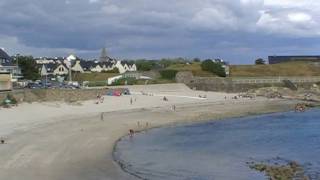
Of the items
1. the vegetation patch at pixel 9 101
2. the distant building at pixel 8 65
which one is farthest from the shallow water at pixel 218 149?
the distant building at pixel 8 65

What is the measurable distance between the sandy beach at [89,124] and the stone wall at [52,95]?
4.80 feet

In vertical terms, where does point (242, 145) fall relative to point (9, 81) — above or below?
below

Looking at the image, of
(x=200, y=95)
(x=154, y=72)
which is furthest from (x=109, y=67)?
(x=200, y=95)

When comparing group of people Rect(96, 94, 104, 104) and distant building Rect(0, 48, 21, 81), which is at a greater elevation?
distant building Rect(0, 48, 21, 81)

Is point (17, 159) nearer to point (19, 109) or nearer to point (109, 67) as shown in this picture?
point (19, 109)

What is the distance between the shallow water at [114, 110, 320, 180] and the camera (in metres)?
26.2

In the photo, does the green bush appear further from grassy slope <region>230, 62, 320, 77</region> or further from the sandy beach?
grassy slope <region>230, 62, 320, 77</region>

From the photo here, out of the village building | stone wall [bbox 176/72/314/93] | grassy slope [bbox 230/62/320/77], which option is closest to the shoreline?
stone wall [bbox 176/72/314/93]

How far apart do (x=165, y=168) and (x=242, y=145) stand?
10495 millimetres

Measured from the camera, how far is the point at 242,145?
119 feet

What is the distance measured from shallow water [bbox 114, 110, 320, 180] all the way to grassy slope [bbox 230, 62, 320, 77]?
6246 centimetres

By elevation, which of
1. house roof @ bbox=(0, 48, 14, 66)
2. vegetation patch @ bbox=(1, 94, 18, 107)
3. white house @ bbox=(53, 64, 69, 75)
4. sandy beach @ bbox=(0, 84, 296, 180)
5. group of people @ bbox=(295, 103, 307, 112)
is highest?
house roof @ bbox=(0, 48, 14, 66)

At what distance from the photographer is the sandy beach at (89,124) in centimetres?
2592

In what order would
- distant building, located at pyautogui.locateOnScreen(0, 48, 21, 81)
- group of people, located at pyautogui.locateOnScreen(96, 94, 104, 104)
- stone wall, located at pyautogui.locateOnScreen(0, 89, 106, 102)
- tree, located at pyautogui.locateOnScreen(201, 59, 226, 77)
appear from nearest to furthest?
stone wall, located at pyautogui.locateOnScreen(0, 89, 106, 102), group of people, located at pyautogui.locateOnScreen(96, 94, 104, 104), distant building, located at pyautogui.locateOnScreen(0, 48, 21, 81), tree, located at pyautogui.locateOnScreen(201, 59, 226, 77)
